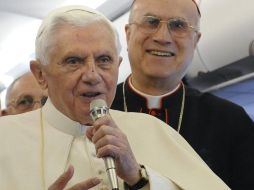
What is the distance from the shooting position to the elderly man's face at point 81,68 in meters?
1.91

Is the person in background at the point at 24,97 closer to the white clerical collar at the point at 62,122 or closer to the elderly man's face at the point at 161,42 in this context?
the elderly man's face at the point at 161,42

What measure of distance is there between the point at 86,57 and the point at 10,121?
19.1 inches

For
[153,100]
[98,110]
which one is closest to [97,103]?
[98,110]

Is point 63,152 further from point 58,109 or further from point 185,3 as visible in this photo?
point 185,3

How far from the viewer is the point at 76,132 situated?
2.18 meters

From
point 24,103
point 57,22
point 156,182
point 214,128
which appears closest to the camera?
point 156,182

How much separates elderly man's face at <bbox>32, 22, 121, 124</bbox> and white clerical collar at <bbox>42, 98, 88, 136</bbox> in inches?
3.2

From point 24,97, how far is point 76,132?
162 cm

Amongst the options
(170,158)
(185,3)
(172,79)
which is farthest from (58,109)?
(185,3)

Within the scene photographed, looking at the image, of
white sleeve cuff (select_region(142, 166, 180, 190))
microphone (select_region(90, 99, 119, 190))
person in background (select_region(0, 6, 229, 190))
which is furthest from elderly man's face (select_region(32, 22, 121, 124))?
white sleeve cuff (select_region(142, 166, 180, 190))

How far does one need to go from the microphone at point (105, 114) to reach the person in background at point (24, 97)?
1910 mm

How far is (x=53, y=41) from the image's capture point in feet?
6.59

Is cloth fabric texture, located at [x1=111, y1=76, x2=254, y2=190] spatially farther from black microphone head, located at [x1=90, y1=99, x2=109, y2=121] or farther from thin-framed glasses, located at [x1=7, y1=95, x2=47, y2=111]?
black microphone head, located at [x1=90, y1=99, x2=109, y2=121]

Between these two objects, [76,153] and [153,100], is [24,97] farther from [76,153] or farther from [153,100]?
[76,153]
